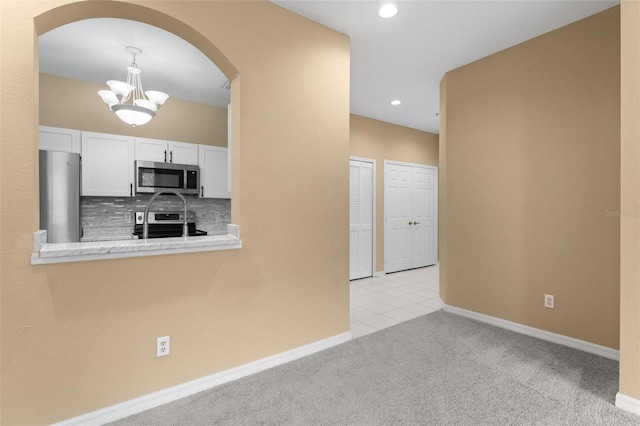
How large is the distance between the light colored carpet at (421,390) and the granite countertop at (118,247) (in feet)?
3.05

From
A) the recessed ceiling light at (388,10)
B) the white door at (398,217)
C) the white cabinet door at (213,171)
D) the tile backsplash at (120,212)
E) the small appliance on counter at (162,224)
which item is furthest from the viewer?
the white door at (398,217)

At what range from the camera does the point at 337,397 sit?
1.95m

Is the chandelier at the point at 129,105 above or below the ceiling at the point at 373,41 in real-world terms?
below

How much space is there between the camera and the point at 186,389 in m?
1.97

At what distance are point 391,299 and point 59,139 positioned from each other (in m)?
4.34

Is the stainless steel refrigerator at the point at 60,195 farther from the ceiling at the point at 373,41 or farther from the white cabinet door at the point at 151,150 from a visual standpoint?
the ceiling at the point at 373,41

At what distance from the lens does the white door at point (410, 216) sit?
222 inches

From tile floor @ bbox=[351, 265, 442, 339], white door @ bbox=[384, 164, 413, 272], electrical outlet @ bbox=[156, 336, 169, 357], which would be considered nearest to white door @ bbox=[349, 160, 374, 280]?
A: tile floor @ bbox=[351, 265, 442, 339]

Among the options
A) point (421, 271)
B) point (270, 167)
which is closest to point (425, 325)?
point (270, 167)

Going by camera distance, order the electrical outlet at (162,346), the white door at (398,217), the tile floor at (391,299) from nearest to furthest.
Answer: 1. the electrical outlet at (162,346)
2. the tile floor at (391,299)
3. the white door at (398,217)

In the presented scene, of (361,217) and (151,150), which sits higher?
(151,150)

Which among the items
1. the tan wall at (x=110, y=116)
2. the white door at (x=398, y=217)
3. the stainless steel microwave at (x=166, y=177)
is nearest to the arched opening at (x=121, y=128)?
the tan wall at (x=110, y=116)
